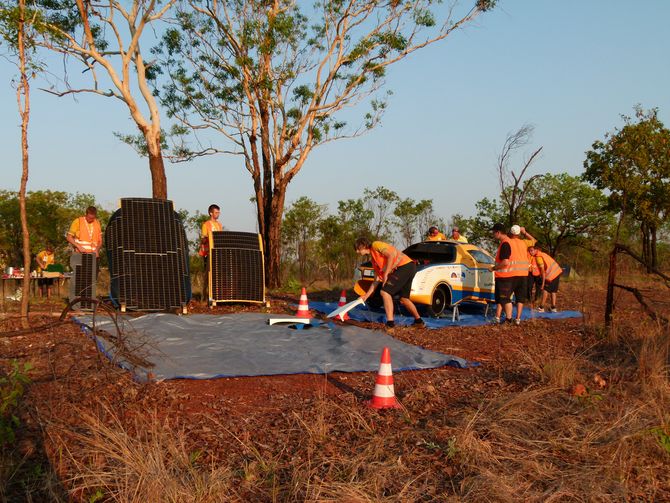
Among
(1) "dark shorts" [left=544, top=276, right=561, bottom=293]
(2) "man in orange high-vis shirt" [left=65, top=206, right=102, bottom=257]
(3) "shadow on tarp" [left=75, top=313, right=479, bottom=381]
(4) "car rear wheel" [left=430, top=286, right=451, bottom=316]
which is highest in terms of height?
(2) "man in orange high-vis shirt" [left=65, top=206, right=102, bottom=257]

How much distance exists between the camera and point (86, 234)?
494 inches

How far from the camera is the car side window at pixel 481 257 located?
13.0m

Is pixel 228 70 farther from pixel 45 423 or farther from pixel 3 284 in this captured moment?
pixel 45 423

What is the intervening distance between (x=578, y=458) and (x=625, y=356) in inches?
158

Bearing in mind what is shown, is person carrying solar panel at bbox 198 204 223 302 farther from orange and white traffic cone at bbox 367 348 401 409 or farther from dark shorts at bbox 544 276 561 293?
orange and white traffic cone at bbox 367 348 401 409

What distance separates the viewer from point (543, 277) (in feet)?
43.6

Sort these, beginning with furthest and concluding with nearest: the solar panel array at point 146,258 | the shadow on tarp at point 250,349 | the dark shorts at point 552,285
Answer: the dark shorts at point 552,285, the solar panel array at point 146,258, the shadow on tarp at point 250,349

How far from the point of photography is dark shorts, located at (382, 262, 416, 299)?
1064 cm

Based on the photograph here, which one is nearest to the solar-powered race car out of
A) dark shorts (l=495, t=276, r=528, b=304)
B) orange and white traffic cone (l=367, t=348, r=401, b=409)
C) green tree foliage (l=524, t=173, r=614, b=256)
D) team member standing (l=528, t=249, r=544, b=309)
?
team member standing (l=528, t=249, r=544, b=309)

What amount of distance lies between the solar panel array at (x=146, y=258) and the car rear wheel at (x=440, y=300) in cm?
438

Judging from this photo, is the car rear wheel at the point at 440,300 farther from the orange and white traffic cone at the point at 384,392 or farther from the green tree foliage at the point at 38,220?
the green tree foliage at the point at 38,220

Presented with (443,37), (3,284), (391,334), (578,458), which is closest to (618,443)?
(578,458)

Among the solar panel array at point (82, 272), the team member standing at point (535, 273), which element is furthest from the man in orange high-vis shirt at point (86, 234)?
the team member standing at point (535, 273)

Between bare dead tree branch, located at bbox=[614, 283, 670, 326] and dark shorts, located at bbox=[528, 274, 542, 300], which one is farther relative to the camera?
dark shorts, located at bbox=[528, 274, 542, 300]
